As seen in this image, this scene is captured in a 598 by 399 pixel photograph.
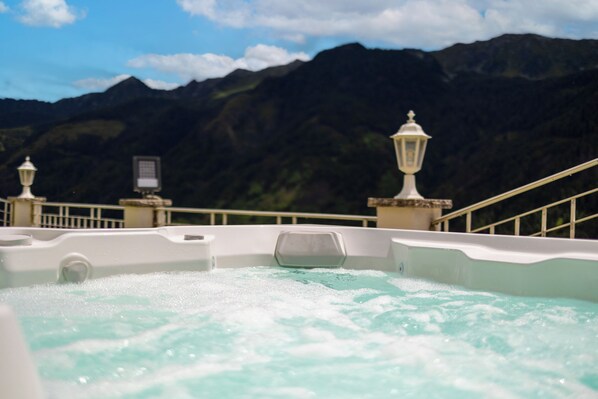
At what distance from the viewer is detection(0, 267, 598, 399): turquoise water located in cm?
146

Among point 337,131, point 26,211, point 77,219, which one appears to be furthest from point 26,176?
point 337,131

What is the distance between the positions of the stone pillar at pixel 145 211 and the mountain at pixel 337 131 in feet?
87.2

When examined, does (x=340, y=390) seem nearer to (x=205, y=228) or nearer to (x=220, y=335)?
(x=220, y=335)

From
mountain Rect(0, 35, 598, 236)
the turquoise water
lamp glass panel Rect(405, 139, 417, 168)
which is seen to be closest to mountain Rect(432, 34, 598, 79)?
mountain Rect(0, 35, 598, 236)

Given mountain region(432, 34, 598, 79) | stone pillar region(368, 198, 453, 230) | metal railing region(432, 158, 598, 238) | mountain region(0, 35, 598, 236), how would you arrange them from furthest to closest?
mountain region(432, 34, 598, 79) < mountain region(0, 35, 598, 236) < stone pillar region(368, 198, 453, 230) < metal railing region(432, 158, 598, 238)

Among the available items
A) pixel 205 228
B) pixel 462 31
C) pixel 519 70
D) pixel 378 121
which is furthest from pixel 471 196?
pixel 205 228

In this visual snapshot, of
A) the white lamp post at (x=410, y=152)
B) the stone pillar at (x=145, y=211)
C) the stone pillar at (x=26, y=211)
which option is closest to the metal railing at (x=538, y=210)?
the white lamp post at (x=410, y=152)

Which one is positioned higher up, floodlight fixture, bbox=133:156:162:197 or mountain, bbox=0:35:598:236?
mountain, bbox=0:35:598:236

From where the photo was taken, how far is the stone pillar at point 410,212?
3.83 metres

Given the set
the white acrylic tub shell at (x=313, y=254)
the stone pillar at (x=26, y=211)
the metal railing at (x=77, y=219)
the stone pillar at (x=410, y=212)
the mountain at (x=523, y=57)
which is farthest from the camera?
the mountain at (x=523, y=57)

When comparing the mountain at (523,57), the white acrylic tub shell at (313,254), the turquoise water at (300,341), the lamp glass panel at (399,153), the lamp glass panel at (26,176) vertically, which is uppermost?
the mountain at (523,57)

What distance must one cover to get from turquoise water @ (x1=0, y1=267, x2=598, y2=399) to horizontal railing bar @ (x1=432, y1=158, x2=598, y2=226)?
2.89ft

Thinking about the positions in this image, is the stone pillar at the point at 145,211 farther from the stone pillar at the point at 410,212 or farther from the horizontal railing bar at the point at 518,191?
the horizontal railing bar at the point at 518,191

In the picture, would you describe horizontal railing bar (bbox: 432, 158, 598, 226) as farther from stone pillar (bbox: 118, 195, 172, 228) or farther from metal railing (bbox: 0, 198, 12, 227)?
metal railing (bbox: 0, 198, 12, 227)
